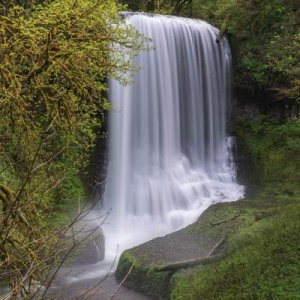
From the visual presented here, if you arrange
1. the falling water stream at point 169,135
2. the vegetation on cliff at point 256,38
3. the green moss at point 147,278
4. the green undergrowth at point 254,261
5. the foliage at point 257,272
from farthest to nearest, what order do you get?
the vegetation on cliff at point 256,38 → the falling water stream at point 169,135 → the green moss at point 147,278 → the green undergrowth at point 254,261 → the foliage at point 257,272

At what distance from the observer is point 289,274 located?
21.2ft

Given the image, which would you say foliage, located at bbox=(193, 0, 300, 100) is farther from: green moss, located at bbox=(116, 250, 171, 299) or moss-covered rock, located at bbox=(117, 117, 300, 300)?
green moss, located at bbox=(116, 250, 171, 299)

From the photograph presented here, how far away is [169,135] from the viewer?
1700 centimetres

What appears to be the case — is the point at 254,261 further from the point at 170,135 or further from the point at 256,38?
the point at 256,38

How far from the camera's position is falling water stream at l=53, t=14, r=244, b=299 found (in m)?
15.0

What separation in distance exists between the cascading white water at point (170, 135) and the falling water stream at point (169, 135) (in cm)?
3

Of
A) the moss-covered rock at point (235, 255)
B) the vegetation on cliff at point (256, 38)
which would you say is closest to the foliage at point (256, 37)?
the vegetation on cliff at point (256, 38)

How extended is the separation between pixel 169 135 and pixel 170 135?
51 mm

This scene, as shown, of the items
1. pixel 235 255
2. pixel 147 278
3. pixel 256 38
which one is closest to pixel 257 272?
pixel 235 255

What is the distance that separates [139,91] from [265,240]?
9.51 meters

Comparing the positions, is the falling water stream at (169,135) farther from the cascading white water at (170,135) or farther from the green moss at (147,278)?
the green moss at (147,278)

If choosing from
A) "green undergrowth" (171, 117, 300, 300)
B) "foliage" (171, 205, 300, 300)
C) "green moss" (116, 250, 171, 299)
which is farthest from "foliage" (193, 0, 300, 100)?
"green moss" (116, 250, 171, 299)

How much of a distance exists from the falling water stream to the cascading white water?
0.11 feet

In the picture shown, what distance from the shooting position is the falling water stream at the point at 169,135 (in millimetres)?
14977
